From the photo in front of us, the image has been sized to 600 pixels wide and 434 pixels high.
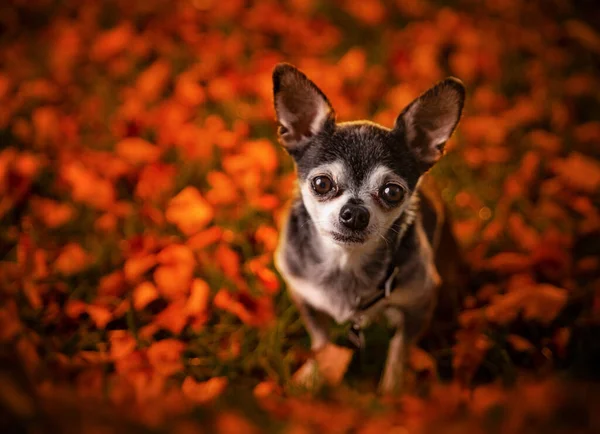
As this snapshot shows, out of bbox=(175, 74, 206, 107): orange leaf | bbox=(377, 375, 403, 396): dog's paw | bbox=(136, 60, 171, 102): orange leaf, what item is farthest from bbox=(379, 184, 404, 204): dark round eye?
bbox=(136, 60, 171, 102): orange leaf

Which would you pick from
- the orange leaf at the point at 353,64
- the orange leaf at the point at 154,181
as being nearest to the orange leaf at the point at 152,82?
the orange leaf at the point at 154,181

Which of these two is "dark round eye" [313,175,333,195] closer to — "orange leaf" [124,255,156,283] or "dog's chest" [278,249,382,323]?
"dog's chest" [278,249,382,323]

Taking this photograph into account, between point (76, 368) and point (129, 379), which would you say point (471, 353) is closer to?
point (129, 379)

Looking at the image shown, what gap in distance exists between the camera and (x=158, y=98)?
194 inches

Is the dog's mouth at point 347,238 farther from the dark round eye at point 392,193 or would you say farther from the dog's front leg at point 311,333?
the dog's front leg at point 311,333

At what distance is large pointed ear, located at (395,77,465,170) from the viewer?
96.6 inches

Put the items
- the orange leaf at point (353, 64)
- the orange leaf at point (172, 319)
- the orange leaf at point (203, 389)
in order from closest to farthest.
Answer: the orange leaf at point (203, 389) < the orange leaf at point (172, 319) < the orange leaf at point (353, 64)

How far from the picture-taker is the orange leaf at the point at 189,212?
3734 millimetres

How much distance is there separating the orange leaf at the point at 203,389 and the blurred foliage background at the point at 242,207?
2 cm

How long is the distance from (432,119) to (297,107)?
0.70 metres

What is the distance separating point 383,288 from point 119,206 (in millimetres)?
2186

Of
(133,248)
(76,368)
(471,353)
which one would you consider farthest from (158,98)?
(471,353)

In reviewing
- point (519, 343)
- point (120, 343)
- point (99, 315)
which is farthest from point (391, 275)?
point (99, 315)

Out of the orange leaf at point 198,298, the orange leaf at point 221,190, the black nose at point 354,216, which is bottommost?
the orange leaf at point 198,298
